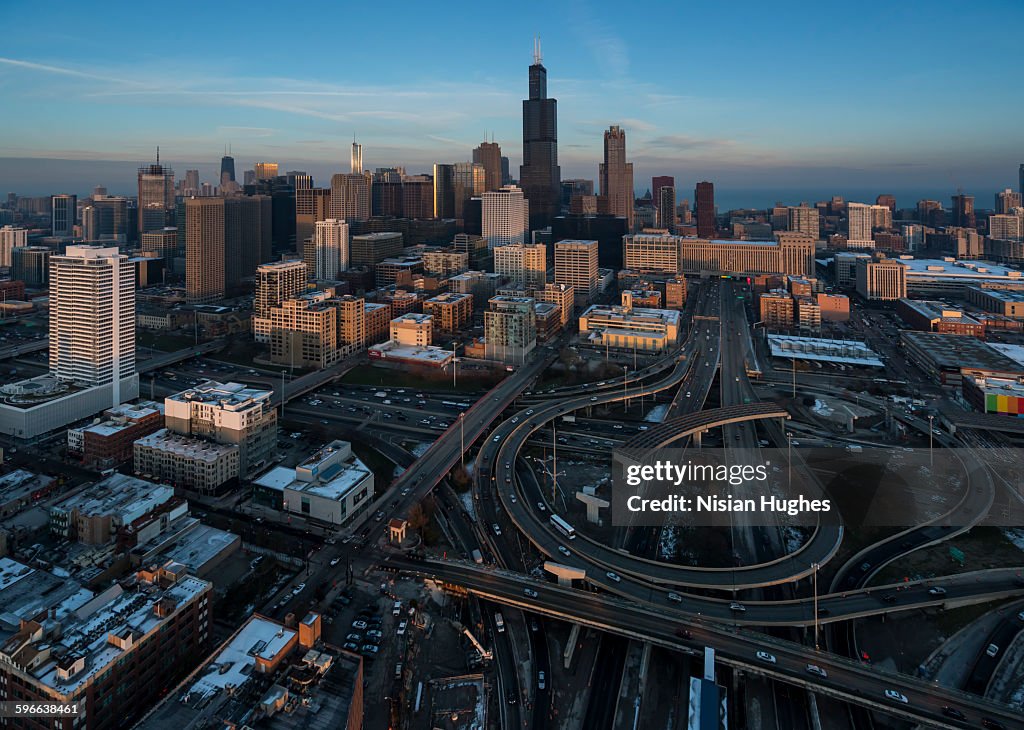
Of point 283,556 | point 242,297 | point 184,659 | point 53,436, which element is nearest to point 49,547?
point 283,556

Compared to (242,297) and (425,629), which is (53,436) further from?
(242,297)

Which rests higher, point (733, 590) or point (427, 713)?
point (733, 590)

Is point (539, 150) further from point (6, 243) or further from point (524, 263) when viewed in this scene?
point (6, 243)

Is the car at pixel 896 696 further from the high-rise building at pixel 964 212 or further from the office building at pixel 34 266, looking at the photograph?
the high-rise building at pixel 964 212

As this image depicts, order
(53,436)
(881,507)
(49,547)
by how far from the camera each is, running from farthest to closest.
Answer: (53,436) < (881,507) < (49,547)

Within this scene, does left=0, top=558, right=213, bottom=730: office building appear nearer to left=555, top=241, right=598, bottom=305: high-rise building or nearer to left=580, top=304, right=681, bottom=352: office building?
left=580, top=304, right=681, bottom=352: office building

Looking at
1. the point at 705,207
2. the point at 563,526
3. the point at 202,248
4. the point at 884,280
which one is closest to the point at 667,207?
the point at 705,207

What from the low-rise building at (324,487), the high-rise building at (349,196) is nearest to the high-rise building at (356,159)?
the high-rise building at (349,196)
